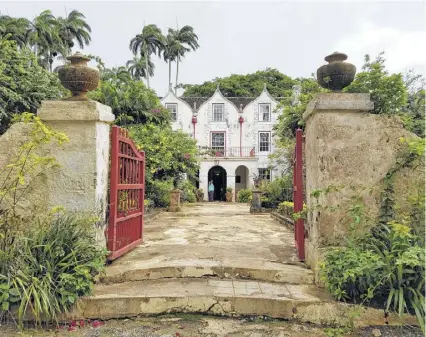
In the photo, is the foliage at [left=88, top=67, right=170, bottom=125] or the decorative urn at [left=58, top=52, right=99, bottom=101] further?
the foliage at [left=88, top=67, right=170, bottom=125]

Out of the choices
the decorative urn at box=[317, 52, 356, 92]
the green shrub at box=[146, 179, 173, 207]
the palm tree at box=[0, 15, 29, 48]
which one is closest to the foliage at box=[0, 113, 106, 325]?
the decorative urn at box=[317, 52, 356, 92]

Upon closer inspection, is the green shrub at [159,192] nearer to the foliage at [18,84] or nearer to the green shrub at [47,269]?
the foliage at [18,84]

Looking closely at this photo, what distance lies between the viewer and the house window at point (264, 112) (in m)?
26.9

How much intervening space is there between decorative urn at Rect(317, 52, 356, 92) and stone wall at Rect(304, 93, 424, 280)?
0.19 metres

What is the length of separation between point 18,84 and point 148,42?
29.4 meters

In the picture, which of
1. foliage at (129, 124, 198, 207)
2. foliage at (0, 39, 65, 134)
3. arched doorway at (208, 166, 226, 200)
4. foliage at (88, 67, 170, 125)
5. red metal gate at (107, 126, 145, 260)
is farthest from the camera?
arched doorway at (208, 166, 226, 200)

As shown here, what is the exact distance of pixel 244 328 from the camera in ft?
9.70

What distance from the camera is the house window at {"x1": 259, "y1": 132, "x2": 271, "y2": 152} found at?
26.5 m

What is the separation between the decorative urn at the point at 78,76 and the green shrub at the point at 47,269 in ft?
4.67

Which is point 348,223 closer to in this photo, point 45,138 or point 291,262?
point 291,262

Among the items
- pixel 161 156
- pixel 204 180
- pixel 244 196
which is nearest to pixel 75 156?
pixel 161 156

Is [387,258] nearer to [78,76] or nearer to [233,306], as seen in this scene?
[233,306]

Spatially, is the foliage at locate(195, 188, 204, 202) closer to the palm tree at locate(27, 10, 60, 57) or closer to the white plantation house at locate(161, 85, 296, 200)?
the white plantation house at locate(161, 85, 296, 200)

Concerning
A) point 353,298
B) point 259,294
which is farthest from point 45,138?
point 353,298
